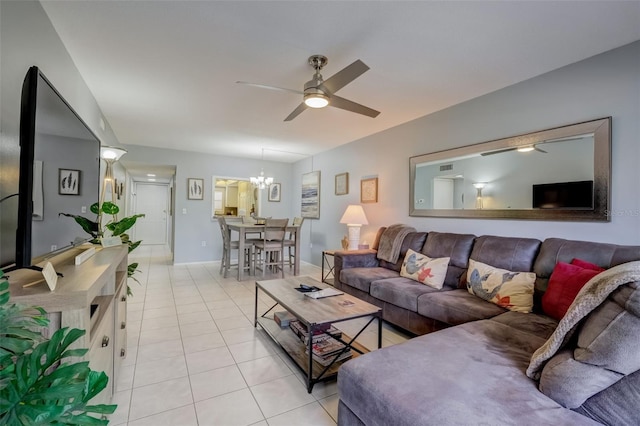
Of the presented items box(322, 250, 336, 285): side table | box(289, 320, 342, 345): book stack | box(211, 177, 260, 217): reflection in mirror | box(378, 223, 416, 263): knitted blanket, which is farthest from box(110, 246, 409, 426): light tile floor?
box(211, 177, 260, 217): reflection in mirror

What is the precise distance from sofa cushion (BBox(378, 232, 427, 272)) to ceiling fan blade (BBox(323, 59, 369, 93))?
6.39 feet

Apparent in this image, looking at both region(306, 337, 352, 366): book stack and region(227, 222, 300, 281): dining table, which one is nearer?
region(306, 337, 352, 366): book stack

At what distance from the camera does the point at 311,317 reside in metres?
1.84

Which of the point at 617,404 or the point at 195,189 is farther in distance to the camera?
the point at 195,189

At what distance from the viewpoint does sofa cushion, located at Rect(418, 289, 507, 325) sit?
80.7 inches

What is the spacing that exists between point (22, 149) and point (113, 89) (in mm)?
2353

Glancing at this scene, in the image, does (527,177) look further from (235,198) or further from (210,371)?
(235,198)

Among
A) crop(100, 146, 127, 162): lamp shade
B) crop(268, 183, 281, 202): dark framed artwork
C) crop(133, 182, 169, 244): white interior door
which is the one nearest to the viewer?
crop(100, 146, 127, 162): lamp shade

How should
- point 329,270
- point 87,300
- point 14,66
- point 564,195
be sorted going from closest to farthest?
1. point 87,300
2. point 14,66
3. point 564,195
4. point 329,270

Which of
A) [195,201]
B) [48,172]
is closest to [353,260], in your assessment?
[48,172]

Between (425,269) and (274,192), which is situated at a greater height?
(274,192)

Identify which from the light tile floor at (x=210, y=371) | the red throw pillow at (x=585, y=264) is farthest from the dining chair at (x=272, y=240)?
the red throw pillow at (x=585, y=264)

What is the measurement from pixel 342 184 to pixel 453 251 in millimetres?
2581

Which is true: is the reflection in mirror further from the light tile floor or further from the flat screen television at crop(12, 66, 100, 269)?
the flat screen television at crop(12, 66, 100, 269)
